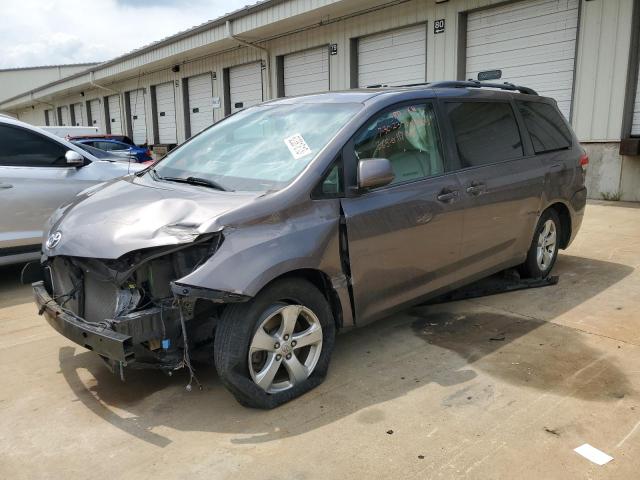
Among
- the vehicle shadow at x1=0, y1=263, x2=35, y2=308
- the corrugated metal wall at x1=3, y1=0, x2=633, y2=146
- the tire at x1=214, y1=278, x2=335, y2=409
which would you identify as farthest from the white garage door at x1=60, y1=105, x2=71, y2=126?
the tire at x1=214, y1=278, x2=335, y2=409

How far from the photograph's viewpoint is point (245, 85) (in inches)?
717

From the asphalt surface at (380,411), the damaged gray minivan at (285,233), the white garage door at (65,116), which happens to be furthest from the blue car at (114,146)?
the white garage door at (65,116)

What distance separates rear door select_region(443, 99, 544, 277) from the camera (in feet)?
13.5

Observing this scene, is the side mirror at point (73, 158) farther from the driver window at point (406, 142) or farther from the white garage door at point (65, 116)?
the white garage door at point (65, 116)

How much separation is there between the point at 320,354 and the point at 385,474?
0.93 m

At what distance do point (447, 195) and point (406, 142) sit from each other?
0.49 meters

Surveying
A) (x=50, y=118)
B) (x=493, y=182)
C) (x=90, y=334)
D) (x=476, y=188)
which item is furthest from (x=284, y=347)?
(x=50, y=118)

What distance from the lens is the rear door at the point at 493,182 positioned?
413 cm

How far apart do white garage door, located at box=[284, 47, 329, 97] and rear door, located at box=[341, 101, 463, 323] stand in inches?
445

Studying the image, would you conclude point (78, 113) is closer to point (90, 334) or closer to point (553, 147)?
point (553, 147)

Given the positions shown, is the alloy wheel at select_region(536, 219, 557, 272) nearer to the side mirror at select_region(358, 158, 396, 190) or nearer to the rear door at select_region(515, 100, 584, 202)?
the rear door at select_region(515, 100, 584, 202)

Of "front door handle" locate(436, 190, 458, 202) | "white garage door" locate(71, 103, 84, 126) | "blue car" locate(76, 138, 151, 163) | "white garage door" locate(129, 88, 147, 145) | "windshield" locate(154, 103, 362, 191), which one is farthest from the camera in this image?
"white garage door" locate(71, 103, 84, 126)

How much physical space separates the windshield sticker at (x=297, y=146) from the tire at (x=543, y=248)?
8.74 ft

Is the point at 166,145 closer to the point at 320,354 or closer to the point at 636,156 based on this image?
the point at 636,156
